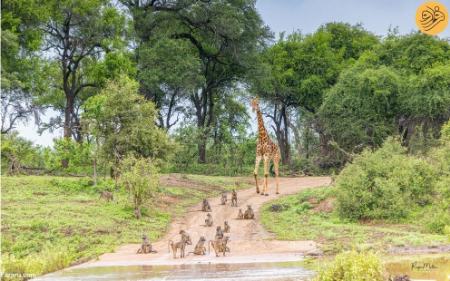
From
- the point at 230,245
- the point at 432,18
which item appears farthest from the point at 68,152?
the point at 432,18

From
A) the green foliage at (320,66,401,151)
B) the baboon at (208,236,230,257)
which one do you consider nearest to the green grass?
the baboon at (208,236,230,257)

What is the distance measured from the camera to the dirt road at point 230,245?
19.6 m

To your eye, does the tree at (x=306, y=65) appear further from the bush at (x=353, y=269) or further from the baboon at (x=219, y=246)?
the bush at (x=353, y=269)

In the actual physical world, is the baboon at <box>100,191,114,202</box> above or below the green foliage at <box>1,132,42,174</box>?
below

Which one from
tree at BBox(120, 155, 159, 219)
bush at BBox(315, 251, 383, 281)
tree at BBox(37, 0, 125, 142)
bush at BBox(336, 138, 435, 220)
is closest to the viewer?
bush at BBox(315, 251, 383, 281)

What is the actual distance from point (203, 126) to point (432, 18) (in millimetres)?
35963

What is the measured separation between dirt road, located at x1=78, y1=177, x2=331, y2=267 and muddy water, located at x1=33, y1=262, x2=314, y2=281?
1268 mm

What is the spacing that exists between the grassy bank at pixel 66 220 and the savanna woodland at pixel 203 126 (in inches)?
3.3

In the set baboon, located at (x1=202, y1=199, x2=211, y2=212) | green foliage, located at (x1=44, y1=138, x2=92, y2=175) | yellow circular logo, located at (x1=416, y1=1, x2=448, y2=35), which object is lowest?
baboon, located at (x1=202, y1=199, x2=211, y2=212)

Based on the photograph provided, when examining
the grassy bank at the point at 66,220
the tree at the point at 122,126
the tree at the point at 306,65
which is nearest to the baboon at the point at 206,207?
the grassy bank at the point at 66,220

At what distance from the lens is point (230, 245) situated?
22984 mm

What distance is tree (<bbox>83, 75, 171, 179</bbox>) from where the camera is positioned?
36656 mm

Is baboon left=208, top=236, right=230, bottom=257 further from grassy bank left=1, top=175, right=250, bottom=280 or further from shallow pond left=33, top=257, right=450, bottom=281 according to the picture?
grassy bank left=1, top=175, right=250, bottom=280

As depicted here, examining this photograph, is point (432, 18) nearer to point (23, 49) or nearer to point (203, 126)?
point (23, 49)
